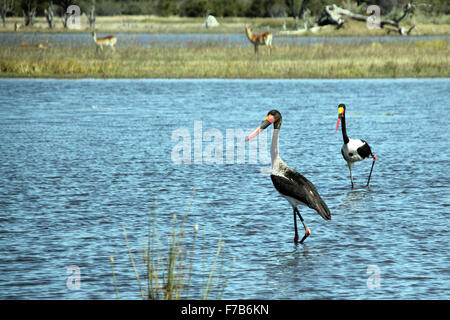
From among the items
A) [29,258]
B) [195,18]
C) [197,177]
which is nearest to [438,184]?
[197,177]

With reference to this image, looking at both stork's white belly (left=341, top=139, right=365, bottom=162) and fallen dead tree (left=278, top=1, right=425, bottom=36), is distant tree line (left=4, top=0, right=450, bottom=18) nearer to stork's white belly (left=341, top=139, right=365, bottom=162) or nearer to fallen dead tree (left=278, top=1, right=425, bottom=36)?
fallen dead tree (left=278, top=1, right=425, bottom=36)

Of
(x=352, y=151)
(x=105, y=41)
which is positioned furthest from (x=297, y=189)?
(x=105, y=41)

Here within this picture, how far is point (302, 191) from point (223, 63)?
25.5m

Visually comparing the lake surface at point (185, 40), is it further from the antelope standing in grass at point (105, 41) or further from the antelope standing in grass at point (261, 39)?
the antelope standing in grass at point (261, 39)

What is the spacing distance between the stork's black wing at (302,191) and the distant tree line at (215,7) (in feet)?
206

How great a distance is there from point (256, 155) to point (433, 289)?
9.78 meters

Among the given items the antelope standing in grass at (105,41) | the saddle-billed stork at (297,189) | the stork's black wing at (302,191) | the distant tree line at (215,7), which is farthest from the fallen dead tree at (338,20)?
the stork's black wing at (302,191)

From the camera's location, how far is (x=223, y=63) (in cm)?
3488

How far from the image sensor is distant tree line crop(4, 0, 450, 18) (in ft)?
248

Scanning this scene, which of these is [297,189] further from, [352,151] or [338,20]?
[338,20]

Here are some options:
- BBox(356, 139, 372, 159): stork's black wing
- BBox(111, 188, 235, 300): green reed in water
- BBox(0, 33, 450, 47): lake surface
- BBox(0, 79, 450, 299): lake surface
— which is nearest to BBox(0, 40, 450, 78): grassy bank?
BBox(0, 33, 450, 47): lake surface

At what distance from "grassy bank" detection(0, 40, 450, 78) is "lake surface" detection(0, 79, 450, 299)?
24.6 feet

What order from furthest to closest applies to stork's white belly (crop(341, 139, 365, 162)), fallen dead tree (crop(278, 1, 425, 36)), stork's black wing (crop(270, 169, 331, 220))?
1. fallen dead tree (crop(278, 1, 425, 36))
2. stork's white belly (crop(341, 139, 365, 162))
3. stork's black wing (crop(270, 169, 331, 220))
